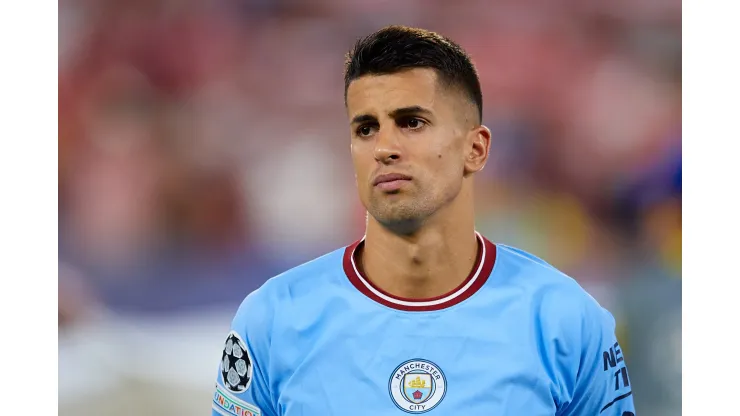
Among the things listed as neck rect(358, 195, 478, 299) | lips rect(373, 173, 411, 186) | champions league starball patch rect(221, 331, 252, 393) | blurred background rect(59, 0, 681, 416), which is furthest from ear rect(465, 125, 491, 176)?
champions league starball patch rect(221, 331, 252, 393)

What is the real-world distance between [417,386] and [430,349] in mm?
124

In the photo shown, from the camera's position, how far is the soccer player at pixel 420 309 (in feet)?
8.48

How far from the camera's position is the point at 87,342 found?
3359 millimetres

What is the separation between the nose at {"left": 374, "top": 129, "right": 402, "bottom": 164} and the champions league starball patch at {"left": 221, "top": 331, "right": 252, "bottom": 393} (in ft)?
2.58

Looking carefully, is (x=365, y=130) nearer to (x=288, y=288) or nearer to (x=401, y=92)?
(x=401, y=92)

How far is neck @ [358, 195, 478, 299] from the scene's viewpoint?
269 cm

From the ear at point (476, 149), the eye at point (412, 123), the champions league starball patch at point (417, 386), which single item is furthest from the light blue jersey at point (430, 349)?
the eye at point (412, 123)

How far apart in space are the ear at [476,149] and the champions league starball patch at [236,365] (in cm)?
94

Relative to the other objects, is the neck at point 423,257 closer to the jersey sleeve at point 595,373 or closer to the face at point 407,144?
the face at point 407,144

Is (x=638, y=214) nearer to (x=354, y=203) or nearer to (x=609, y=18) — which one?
(x=609, y=18)

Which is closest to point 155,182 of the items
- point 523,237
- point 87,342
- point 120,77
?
point 120,77

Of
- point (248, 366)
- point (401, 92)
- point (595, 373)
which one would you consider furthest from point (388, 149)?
point (595, 373)

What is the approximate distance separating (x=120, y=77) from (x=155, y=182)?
45cm

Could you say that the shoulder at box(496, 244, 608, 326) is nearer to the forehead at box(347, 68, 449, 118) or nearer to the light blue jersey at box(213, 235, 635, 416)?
the light blue jersey at box(213, 235, 635, 416)
